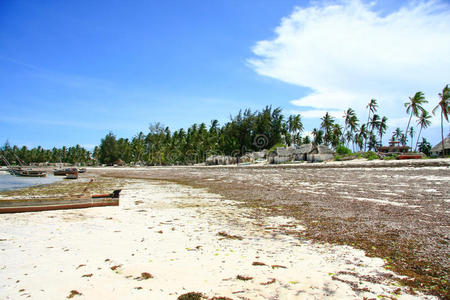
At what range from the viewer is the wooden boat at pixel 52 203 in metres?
9.00

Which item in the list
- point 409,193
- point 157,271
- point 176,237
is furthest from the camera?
point 409,193

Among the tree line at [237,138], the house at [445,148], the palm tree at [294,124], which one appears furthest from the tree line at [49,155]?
the house at [445,148]

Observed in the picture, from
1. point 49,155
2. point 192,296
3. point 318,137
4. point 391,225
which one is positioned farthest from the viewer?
point 49,155

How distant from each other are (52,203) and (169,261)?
24.5 ft

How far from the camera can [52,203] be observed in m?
9.65

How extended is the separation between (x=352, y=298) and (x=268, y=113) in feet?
262

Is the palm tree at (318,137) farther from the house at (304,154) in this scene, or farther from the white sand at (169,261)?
the white sand at (169,261)

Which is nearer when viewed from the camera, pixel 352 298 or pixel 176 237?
pixel 352 298

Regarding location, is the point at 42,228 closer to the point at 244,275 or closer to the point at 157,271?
the point at 157,271

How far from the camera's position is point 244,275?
160 inches

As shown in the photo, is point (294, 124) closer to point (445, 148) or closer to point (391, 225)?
point (445, 148)

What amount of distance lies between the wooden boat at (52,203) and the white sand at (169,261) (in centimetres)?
160

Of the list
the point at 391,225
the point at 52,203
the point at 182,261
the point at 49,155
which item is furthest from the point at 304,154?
the point at 49,155

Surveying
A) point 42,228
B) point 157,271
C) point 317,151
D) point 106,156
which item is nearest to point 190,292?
point 157,271
